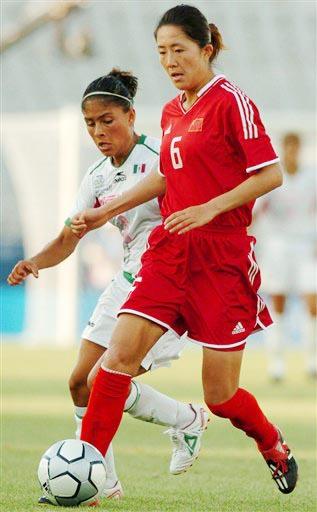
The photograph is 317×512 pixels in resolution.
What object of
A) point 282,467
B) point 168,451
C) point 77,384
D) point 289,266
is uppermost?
point 77,384

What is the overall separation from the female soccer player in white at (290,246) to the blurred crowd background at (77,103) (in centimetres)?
7

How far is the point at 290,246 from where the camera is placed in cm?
1566

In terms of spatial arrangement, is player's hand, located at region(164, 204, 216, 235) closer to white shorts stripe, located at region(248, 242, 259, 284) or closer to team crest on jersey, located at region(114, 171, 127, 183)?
white shorts stripe, located at region(248, 242, 259, 284)

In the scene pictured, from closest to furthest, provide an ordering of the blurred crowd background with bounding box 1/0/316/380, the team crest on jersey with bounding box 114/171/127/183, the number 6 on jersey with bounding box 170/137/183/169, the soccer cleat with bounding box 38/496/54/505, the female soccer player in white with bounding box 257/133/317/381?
the soccer cleat with bounding box 38/496/54/505
the number 6 on jersey with bounding box 170/137/183/169
the team crest on jersey with bounding box 114/171/127/183
the female soccer player in white with bounding box 257/133/317/381
the blurred crowd background with bounding box 1/0/316/380

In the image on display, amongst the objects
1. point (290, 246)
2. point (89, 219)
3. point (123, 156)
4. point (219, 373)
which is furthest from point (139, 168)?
point (290, 246)

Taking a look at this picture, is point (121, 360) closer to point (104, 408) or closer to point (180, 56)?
point (104, 408)

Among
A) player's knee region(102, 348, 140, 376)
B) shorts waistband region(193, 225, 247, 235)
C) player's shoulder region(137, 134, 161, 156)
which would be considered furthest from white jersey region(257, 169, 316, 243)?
player's knee region(102, 348, 140, 376)

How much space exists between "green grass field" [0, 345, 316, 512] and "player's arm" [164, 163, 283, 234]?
121 cm

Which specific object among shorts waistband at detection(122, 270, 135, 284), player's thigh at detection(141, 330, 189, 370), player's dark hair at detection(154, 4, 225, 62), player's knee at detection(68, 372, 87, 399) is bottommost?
player's knee at detection(68, 372, 87, 399)

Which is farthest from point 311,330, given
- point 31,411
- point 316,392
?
point 31,411

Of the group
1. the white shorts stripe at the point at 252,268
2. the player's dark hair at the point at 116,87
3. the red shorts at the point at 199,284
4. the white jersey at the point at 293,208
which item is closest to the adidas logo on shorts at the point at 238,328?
the red shorts at the point at 199,284

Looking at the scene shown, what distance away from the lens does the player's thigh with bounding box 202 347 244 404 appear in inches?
235

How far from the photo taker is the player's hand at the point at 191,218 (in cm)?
557

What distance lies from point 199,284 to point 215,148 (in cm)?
61
